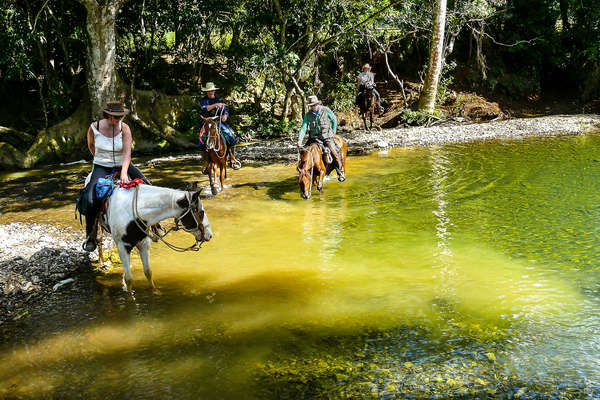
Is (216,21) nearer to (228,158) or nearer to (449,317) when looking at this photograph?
(228,158)

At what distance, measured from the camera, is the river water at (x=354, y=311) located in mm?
4254

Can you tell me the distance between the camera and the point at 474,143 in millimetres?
16312

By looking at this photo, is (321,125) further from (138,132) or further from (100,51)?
(138,132)

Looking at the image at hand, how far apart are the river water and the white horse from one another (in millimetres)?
752

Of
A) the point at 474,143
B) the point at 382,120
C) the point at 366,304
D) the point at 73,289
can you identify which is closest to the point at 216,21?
the point at 382,120

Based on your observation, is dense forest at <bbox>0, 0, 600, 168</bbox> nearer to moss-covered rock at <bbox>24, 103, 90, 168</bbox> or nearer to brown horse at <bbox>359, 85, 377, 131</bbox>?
moss-covered rock at <bbox>24, 103, 90, 168</bbox>

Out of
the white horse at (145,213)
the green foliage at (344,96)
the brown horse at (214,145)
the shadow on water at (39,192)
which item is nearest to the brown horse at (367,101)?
the green foliage at (344,96)

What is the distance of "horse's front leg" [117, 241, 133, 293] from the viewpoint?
232 inches

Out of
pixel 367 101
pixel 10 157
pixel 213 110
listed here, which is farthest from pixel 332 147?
pixel 10 157

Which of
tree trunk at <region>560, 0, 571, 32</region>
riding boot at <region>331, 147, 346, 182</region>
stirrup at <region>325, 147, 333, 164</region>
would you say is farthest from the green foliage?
stirrup at <region>325, 147, 333, 164</region>

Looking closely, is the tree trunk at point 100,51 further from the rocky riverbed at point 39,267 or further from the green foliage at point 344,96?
the green foliage at point 344,96

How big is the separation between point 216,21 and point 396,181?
1152cm

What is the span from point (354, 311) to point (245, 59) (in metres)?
15.1

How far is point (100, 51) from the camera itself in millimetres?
15602
